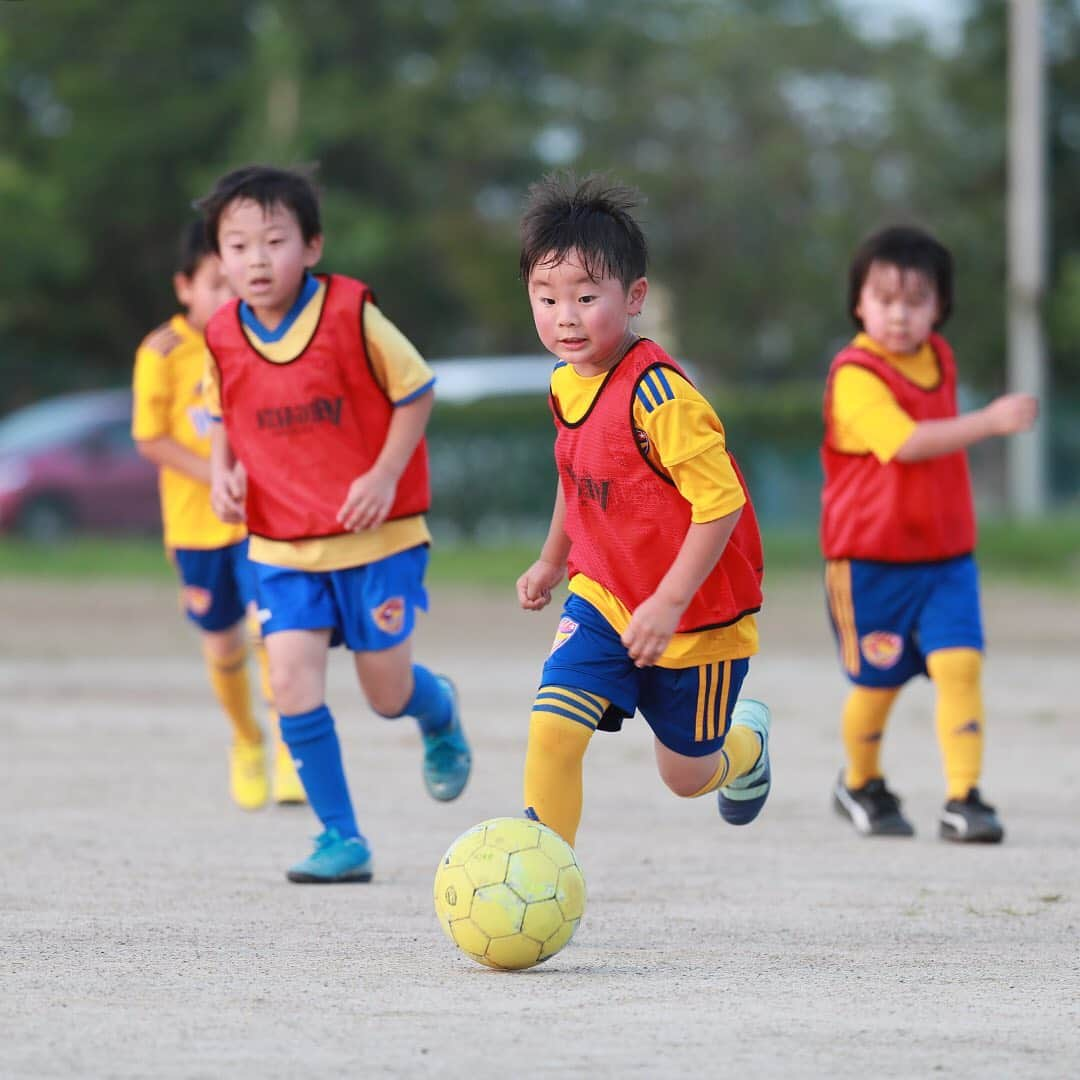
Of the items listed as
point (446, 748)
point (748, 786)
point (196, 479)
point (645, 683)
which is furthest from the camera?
point (196, 479)

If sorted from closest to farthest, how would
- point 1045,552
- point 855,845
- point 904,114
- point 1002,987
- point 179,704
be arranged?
point 1002,987
point 855,845
point 179,704
point 1045,552
point 904,114

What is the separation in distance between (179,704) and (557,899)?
6.36 meters

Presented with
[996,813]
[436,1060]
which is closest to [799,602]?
[996,813]

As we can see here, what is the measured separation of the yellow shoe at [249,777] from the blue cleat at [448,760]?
1.02 meters

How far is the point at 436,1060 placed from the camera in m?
3.57

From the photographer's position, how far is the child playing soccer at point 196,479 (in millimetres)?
7480

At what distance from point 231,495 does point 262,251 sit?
28.0 inches

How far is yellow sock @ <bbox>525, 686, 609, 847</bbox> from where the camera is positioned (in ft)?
15.8

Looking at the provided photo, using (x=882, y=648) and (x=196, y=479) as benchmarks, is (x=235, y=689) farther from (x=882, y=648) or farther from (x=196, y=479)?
(x=882, y=648)

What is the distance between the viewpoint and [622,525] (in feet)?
16.1

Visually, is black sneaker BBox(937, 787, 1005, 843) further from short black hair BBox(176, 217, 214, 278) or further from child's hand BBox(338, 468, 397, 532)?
short black hair BBox(176, 217, 214, 278)

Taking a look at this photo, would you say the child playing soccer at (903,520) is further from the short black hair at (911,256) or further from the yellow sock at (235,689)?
the yellow sock at (235,689)

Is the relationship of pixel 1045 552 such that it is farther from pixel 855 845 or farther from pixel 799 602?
pixel 855 845

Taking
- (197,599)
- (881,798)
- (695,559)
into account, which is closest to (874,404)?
(881,798)
